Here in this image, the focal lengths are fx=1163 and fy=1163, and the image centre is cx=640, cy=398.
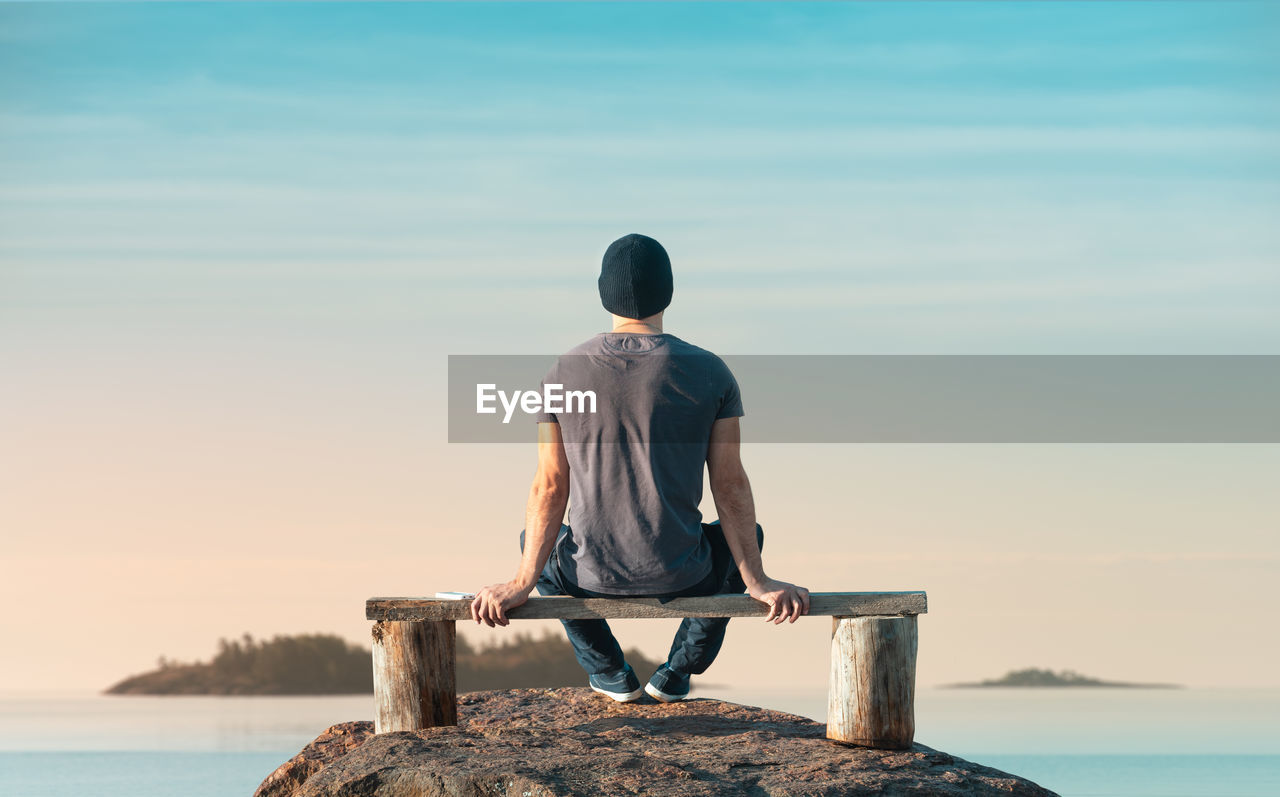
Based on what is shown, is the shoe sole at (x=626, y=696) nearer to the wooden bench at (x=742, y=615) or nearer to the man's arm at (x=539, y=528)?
the wooden bench at (x=742, y=615)

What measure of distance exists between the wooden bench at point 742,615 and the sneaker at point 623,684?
2.98ft

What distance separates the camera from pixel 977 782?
4.96 m

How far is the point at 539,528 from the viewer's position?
5.04 metres

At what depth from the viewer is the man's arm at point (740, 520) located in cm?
500

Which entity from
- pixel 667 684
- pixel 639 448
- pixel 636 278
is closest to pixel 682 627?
pixel 667 684

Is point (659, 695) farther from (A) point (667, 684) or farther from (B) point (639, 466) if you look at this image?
(B) point (639, 466)

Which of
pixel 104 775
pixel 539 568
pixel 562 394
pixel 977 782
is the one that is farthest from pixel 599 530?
pixel 104 775

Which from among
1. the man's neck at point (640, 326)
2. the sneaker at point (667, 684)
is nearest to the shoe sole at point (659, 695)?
the sneaker at point (667, 684)

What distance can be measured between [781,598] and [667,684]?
1192 millimetres

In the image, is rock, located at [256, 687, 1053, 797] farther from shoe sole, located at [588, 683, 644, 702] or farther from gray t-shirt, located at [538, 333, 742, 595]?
gray t-shirt, located at [538, 333, 742, 595]

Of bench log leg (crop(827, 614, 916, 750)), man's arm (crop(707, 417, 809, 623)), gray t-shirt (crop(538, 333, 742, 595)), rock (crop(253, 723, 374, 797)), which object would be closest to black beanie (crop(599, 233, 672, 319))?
gray t-shirt (crop(538, 333, 742, 595))

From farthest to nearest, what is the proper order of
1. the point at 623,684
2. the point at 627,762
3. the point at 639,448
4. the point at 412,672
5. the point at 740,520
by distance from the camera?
the point at 623,684 < the point at 412,672 < the point at 740,520 < the point at 639,448 < the point at 627,762

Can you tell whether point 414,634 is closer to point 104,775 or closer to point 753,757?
point 753,757

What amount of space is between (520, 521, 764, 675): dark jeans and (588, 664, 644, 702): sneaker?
0.12ft
